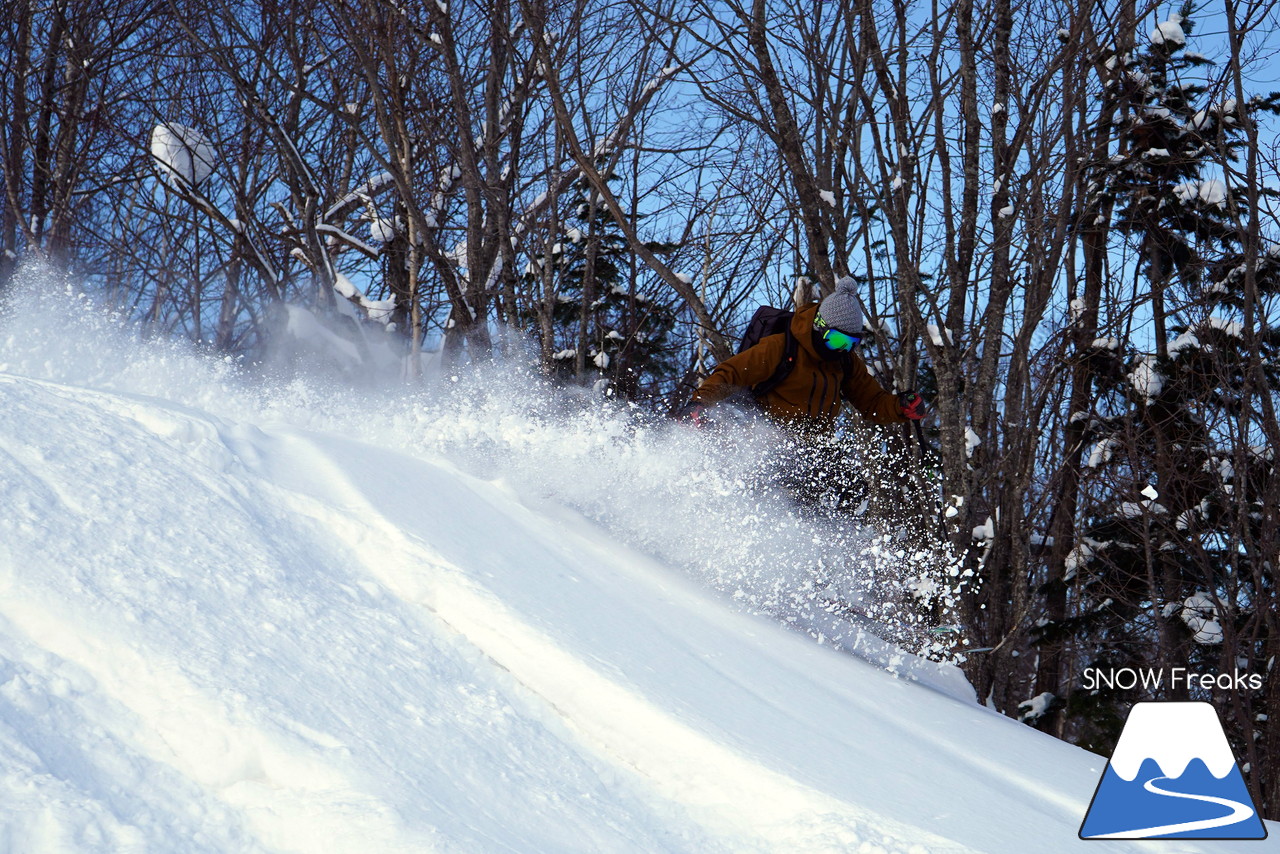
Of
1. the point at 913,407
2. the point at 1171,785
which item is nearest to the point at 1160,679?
the point at 913,407

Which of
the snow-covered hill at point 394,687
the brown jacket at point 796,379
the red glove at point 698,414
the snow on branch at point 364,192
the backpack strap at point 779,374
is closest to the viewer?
the snow-covered hill at point 394,687

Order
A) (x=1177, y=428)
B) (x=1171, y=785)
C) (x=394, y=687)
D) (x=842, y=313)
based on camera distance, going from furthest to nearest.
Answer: (x=1177, y=428) → (x=842, y=313) → (x=1171, y=785) → (x=394, y=687)

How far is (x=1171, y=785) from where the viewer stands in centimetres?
280

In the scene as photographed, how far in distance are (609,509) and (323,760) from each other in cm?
293

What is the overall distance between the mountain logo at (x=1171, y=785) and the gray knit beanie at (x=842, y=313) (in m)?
2.56

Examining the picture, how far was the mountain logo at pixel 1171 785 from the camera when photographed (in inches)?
102

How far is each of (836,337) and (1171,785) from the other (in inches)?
114

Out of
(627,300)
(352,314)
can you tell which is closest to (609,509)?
(352,314)

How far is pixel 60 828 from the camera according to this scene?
152 cm

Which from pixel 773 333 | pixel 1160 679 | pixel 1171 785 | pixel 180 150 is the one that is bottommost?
pixel 1160 679

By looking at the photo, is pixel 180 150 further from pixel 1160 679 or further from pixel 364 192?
pixel 1160 679

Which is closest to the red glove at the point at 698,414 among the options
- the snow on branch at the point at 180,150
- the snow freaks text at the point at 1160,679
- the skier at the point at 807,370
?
the skier at the point at 807,370

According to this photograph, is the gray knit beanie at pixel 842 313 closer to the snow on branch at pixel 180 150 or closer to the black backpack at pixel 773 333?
the black backpack at pixel 773 333

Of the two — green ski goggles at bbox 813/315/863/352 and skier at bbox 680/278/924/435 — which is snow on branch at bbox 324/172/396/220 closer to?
skier at bbox 680/278/924/435
